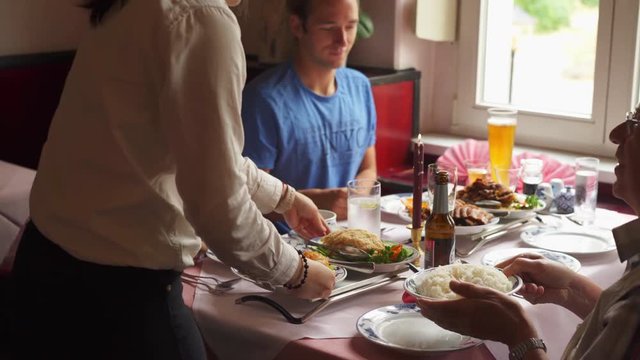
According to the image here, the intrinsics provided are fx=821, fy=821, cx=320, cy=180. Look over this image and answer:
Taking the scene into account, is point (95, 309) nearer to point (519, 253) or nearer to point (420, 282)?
point (420, 282)

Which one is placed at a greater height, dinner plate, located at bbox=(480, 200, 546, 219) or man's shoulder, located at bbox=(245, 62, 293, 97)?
man's shoulder, located at bbox=(245, 62, 293, 97)

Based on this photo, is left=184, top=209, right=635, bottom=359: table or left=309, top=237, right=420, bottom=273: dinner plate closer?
left=184, top=209, right=635, bottom=359: table

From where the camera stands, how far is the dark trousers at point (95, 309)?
1.37 metres

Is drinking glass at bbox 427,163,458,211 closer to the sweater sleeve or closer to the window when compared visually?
the sweater sleeve

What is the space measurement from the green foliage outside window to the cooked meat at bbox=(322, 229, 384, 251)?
67.1 inches

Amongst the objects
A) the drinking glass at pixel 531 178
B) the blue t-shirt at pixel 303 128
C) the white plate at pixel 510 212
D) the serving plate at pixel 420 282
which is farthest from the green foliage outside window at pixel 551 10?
the serving plate at pixel 420 282

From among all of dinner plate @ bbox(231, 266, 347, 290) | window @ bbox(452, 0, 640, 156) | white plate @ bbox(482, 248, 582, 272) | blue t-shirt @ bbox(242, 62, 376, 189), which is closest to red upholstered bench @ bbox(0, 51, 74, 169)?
blue t-shirt @ bbox(242, 62, 376, 189)

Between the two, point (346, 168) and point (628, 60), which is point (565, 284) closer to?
point (346, 168)

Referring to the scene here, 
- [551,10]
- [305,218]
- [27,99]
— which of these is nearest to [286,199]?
[305,218]

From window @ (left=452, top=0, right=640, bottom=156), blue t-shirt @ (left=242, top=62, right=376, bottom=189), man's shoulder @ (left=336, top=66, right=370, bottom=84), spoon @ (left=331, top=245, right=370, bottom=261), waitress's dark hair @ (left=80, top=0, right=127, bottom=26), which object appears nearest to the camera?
waitress's dark hair @ (left=80, top=0, right=127, bottom=26)

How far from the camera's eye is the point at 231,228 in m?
1.29

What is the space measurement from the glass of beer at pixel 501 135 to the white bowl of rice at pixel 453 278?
3.46 ft

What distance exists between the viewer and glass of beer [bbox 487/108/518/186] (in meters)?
2.60

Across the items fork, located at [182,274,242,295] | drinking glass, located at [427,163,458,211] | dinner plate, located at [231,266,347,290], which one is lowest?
fork, located at [182,274,242,295]
